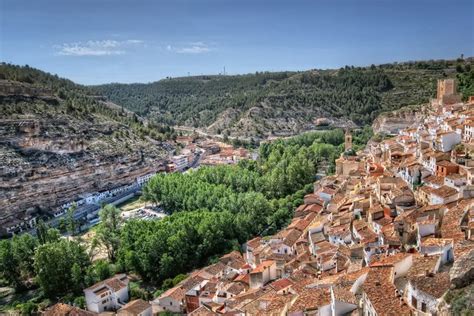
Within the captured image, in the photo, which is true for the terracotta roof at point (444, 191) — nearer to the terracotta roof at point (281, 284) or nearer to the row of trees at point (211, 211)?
the terracotta roof at point (281, 284)

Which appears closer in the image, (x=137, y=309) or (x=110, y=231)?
(x=137, y=309)

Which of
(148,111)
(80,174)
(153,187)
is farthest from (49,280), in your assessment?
(148,111)

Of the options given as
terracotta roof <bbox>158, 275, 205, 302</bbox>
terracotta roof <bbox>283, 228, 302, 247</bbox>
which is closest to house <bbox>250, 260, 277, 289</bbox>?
terracotta roof <bbox>158, 275, 205, 302</bbox>

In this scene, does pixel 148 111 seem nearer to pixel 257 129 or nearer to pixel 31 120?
pixel 257 129

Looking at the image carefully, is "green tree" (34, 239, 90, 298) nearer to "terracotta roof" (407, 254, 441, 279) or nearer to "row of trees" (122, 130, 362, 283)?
"row of trees" (122, 130, 362, 283)

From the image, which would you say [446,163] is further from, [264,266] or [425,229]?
[264,266]

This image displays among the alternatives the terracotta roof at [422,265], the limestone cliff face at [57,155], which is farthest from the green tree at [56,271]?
the terracotta roof at [422,265]

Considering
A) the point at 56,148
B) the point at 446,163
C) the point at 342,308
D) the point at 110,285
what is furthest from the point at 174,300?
the point at 56,148
